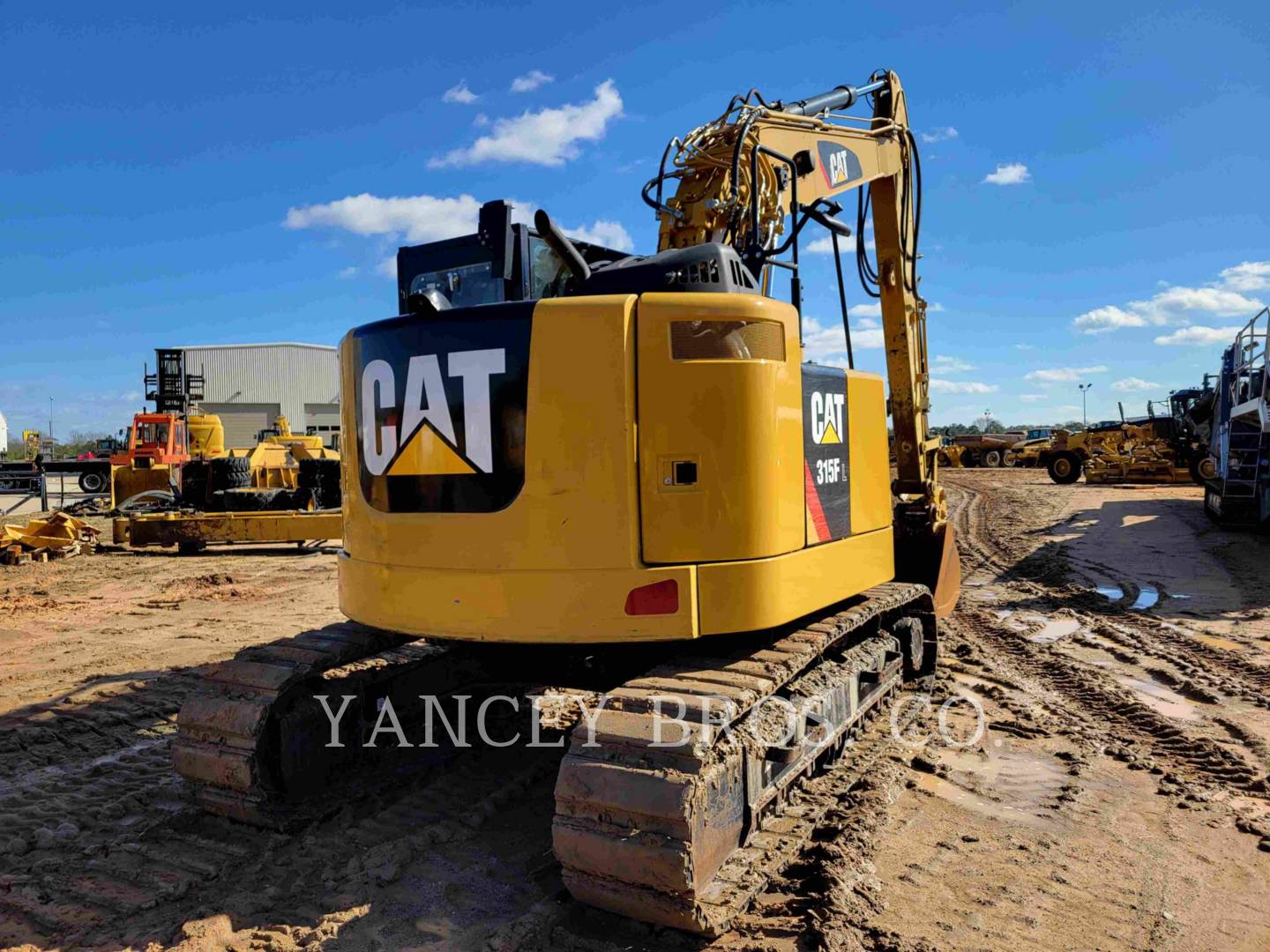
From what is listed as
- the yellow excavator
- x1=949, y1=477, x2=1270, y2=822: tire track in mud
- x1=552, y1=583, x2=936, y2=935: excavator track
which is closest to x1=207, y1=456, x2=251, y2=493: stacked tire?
x1=949, y1=477, x2=1270, y2=822: tire track in mud

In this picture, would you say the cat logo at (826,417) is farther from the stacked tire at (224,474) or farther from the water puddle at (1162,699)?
the stacked tire at (224,474)

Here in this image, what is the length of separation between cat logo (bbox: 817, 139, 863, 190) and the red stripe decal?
3089mm

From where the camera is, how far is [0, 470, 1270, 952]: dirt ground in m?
3.21

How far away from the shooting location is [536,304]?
361 centimetres

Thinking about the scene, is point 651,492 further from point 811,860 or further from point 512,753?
point 512,753

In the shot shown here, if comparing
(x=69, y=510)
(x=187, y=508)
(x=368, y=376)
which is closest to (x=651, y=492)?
(x=368, y=376)

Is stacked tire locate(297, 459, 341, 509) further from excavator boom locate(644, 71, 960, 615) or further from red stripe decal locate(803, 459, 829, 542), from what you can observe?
red stripe decal locate(803, 459, 829, 542)

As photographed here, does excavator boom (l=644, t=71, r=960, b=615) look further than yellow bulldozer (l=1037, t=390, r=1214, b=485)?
No

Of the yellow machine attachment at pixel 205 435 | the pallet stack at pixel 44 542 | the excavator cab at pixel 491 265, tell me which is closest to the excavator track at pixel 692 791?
the excavator cab at pixel 491 265

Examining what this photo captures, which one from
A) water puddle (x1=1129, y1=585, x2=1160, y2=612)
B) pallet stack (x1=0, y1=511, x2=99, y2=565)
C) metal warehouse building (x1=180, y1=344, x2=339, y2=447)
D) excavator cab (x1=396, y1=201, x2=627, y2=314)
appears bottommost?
water puddle (x1=1129, y1=585, x2=1160, y2=612)

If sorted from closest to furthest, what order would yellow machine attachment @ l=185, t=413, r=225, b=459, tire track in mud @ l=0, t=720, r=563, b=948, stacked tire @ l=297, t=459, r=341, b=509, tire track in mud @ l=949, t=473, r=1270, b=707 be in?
tire track in mud @ l=0, t=720, r=563, b=948, tire track in mud @ l=949, t=473, r=1270, b=707, stacked tire @ l=297, t=459, r=341, b=509, yellow machine attachment @ l=185, t=413, r=225, b=459

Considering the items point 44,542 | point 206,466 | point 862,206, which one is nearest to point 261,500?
point 206,466

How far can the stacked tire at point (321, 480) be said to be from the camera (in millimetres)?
15867

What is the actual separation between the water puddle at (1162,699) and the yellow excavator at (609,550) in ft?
9.12
